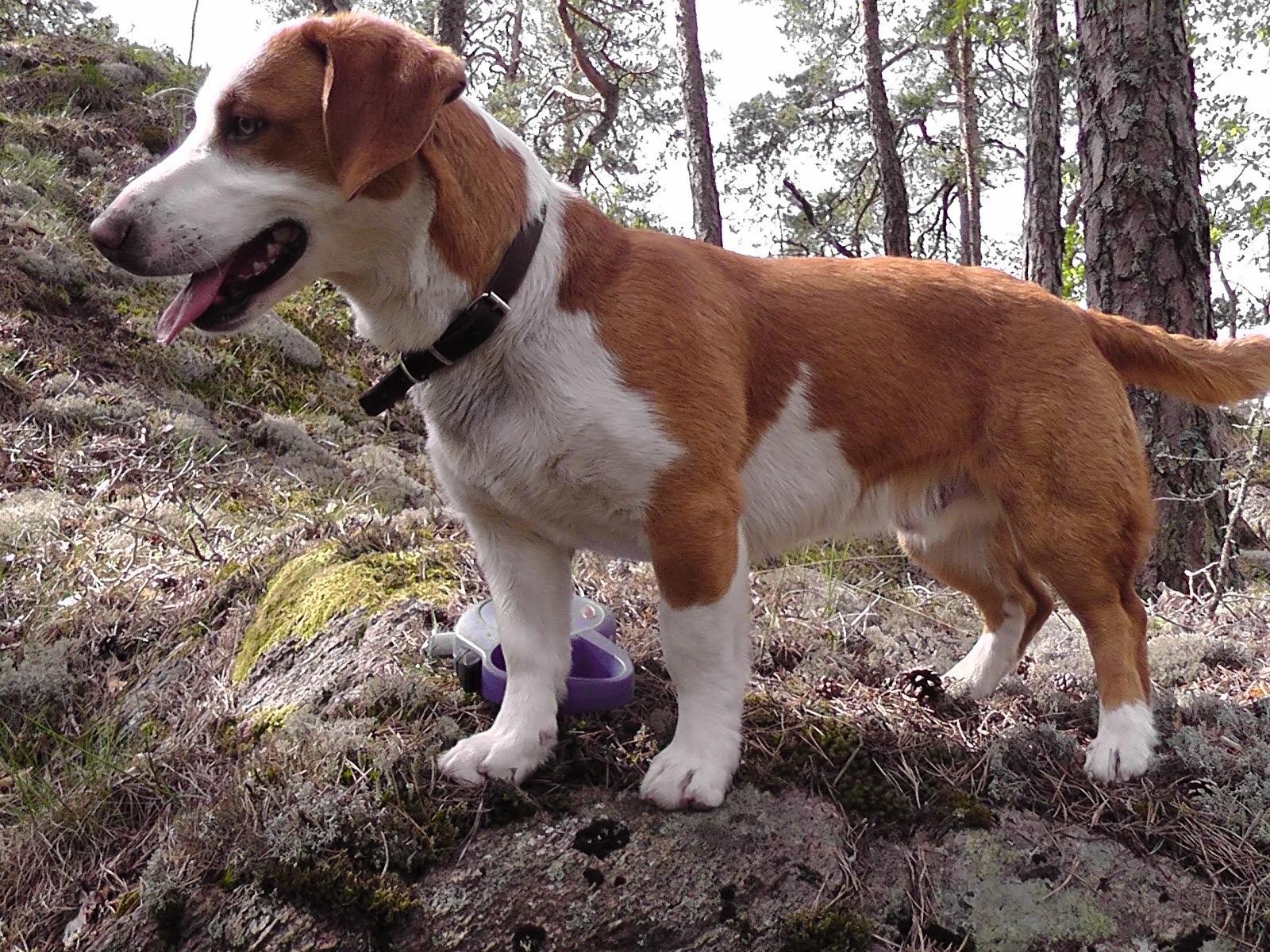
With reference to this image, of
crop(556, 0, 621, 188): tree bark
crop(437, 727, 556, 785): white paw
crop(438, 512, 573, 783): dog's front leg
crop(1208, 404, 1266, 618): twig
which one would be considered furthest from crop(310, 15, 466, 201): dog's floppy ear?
crop(556, 0, 621, 188): tree bark

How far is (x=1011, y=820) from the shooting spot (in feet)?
7.21

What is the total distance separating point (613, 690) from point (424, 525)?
1512mm

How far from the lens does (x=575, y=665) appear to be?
259 cm

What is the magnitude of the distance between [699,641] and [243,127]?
1.48 meters

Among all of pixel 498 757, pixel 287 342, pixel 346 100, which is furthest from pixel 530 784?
pixel 287 342

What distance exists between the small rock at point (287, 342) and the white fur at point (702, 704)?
17.8 ft

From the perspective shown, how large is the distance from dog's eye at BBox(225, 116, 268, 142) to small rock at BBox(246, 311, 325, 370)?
5.10 meters

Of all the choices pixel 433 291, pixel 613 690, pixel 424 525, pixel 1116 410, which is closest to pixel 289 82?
pixel 433 291

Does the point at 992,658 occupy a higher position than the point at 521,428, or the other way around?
the point at 521,428

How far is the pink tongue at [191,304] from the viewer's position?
1.95 m

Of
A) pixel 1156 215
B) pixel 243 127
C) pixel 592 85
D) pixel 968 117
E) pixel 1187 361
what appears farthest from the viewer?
pixel 968 117

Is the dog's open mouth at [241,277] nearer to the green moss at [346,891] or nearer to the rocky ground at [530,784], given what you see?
the rocky ground at [530,784]

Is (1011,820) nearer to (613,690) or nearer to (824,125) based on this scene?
(613,690)

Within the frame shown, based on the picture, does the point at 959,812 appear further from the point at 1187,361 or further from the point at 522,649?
the point at 1187,361
